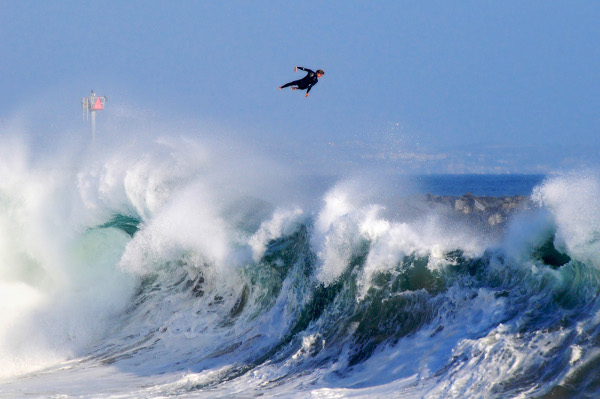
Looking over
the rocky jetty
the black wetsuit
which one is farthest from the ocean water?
the rocky jetty

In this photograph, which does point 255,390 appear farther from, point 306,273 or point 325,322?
point 306,273

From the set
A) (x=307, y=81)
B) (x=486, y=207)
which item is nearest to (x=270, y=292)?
(x=307, y=81)

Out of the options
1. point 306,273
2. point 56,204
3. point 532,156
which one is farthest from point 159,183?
point 532,156

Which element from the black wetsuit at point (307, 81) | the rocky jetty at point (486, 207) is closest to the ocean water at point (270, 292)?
the black wetsuit at point (307, 81)

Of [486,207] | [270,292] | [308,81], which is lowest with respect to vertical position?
[270,292]

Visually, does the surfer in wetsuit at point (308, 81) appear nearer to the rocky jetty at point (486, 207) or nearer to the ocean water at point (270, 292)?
the ocean water at point (270, 292)

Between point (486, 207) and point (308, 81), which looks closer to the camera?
point (308, 81)

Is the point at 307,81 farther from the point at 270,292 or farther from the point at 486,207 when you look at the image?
the point at 486,207
